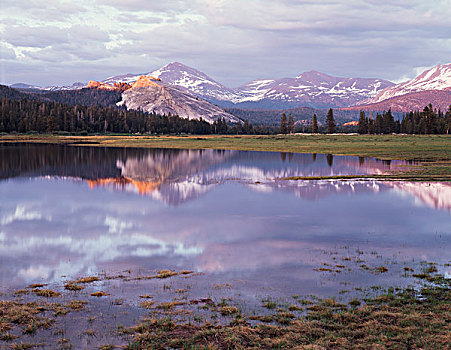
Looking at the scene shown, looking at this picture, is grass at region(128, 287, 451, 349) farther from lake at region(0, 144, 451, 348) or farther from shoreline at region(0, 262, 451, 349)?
lake at region(0, 144, 451, 348)

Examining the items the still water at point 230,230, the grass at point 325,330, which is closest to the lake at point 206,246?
the still water at point 230,230

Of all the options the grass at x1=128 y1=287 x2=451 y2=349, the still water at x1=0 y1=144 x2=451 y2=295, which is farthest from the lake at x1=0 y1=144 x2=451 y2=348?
the grass at x1=128 y1=287 x2=451 y2=349

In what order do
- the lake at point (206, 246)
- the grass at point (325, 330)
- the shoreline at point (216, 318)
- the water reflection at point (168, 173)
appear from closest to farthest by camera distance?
the grass at point (325, 330) → the shoreline at point (216, 318) → the lake at point (206, 246) → the water reflection at point (168, 173)

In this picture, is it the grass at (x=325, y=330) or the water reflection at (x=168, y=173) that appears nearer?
the grass at (x=325, y=330)

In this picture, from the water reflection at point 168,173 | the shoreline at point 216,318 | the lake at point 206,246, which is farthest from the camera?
the water reflection at point 168,173

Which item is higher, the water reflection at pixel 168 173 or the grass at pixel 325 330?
the water reflection at pixel 168 173

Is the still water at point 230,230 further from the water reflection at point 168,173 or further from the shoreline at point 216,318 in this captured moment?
the shoreline at point 216,318

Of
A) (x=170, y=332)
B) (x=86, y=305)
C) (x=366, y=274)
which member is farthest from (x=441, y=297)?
(x=86, y=305)

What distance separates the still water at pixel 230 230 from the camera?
67.6 feet

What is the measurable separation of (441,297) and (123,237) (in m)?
17.7

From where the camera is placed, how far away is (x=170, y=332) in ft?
46.0

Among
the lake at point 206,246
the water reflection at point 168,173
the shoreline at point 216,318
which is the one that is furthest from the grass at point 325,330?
the water reflection at point 168,173

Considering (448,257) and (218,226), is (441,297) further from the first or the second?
(218,226)

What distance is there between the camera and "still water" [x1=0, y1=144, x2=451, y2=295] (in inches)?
811
